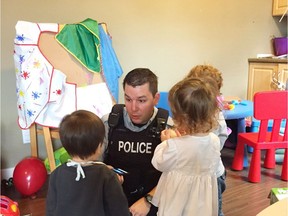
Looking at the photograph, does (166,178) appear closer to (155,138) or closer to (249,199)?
(155,138)

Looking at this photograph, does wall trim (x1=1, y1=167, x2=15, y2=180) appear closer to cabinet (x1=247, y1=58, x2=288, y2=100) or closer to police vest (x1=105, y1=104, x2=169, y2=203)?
police vest (x1=105, y1=104, x2=169, y2=203)

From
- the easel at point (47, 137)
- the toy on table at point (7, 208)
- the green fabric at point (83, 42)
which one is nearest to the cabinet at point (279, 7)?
the green fabric at point (83, 42)

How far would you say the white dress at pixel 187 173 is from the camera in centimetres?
118

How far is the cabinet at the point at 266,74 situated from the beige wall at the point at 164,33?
0.30ft

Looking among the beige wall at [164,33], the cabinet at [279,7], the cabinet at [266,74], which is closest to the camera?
the beige wall at [164,33]

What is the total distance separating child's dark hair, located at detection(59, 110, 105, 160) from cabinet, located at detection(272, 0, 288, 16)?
3749 mm

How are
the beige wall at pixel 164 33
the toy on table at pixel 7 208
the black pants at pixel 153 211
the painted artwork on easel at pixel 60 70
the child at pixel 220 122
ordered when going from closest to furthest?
1. the black pants at pixel 153 211
2. the child at pixel 220 122
3. the toy on table at pixel 7 208
4. the painted artwork on easel at pixel 60 70
5. the beige wall at pixel 164 33

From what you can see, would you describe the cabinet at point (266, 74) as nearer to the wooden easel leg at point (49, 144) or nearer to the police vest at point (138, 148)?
the wooden easel leg at point (49, 144)

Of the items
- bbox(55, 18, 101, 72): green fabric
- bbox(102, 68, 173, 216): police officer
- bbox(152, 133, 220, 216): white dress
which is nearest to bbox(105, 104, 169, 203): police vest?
bbox(102, 68, 173, 216): police officer

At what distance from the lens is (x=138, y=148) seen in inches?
53.1

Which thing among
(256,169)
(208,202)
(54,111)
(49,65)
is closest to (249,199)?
(256,169)

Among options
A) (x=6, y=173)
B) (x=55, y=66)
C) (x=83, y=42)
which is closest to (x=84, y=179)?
(x=55, y=66)

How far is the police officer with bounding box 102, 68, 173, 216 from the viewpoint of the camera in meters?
1.34

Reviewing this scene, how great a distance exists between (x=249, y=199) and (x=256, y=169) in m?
0.34
